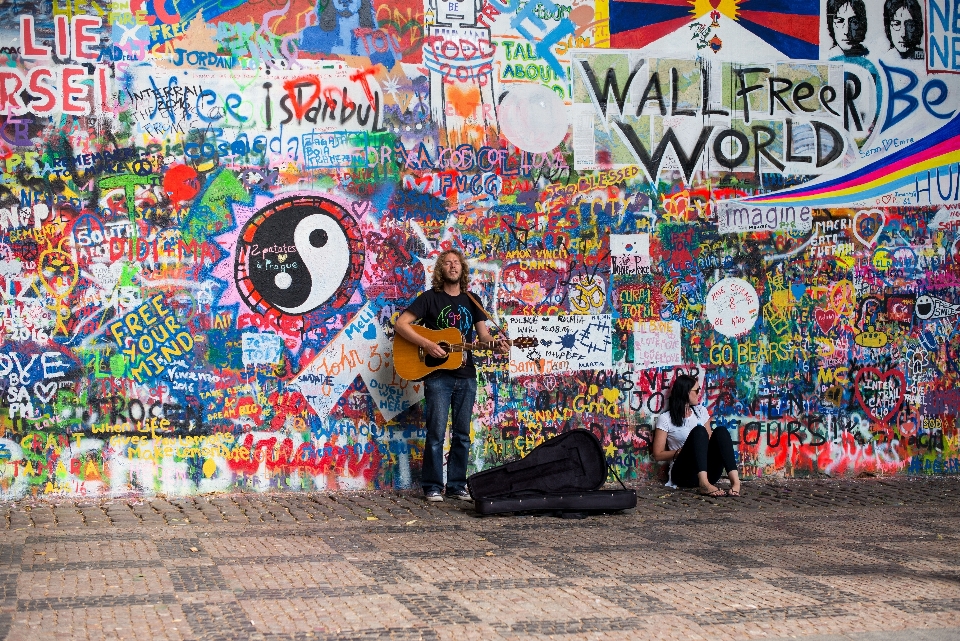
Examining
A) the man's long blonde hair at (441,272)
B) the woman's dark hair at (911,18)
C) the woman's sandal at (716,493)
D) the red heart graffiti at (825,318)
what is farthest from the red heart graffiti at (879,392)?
the man's long blonde hair at (441,272)

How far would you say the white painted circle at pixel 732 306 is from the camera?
10.8 m

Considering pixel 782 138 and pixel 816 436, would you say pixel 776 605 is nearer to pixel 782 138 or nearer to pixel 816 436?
pixel 816 436

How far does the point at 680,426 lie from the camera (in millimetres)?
10516

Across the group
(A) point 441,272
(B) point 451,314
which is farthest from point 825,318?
(A) point 441,272

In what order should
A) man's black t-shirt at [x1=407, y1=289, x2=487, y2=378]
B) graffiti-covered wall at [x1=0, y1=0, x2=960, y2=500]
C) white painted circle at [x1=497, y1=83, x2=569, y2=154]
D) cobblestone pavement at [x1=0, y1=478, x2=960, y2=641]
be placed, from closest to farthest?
cobblestone pavement at [x1=0, y1=478, x2=960, y2=641]
graffiti-covered wall at [x1=0, y1=0, x2=960, y2=500]
man's black t-shirt at [x1=407, y1=289, x2=487, y2=378]
white painted circle at [x1=497, y1=83, x2=569, y2=154]

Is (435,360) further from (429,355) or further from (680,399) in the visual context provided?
(680,399)

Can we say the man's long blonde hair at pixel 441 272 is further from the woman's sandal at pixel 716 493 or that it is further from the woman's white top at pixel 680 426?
the woman's sandal at pixel 716 493

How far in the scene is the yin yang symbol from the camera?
32.4ft

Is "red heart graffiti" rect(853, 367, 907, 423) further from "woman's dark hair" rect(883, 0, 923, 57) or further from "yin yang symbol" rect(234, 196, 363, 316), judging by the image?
"yin yang symbol" rect(234, 196, 363, 316)

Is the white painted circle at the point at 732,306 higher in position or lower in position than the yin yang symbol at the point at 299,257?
lower

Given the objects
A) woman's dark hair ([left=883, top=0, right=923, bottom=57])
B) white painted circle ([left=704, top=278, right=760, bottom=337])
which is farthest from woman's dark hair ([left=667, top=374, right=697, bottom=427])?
woman's dark hair ([left=883, top=0, right=923, bottom=57])

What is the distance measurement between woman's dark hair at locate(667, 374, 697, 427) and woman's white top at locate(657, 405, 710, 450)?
37mm

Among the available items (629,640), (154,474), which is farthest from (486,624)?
(154,474)

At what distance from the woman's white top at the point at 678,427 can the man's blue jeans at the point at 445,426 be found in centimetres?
172
